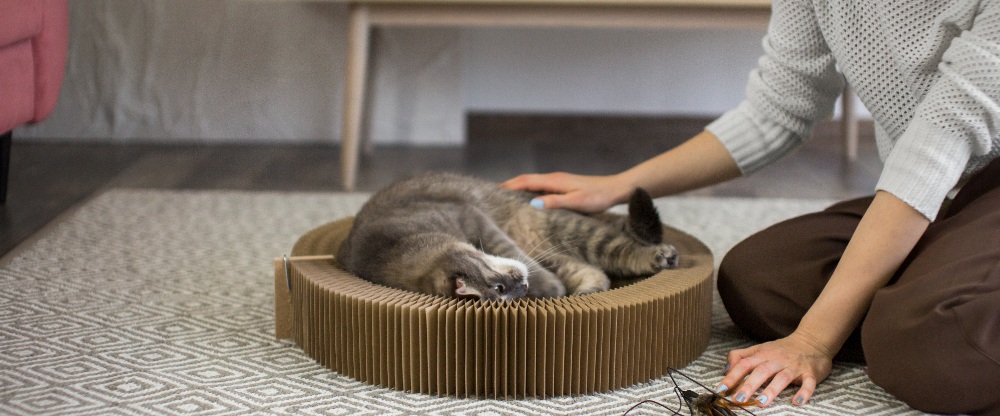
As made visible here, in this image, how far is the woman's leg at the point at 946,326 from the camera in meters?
1.10

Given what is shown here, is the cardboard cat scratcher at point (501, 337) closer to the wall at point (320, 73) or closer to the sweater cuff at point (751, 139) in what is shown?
the sweater cuff at point (751, 139)

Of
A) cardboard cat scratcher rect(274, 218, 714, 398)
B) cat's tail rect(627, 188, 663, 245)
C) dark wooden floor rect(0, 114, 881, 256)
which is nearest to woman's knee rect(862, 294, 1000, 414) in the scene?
cardboard cat scratcher rect(274, 218, 714, 398)

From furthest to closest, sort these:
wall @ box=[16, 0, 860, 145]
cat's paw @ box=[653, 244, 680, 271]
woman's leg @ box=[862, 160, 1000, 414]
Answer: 1. wall @ box=[16, 0, 860, 145]
2. cat's paw @ box=[653, 244, 680, 271]
3. woman's leg @ box=[862, 160, 1000, 414]

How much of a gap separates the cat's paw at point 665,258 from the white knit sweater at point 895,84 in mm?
206

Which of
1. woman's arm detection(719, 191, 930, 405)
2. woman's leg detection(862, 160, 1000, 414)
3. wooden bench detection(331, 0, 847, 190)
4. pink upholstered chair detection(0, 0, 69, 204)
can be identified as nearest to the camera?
woman's leg detection(862, 160, 1000, 414)

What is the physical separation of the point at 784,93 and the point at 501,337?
24.2 inches

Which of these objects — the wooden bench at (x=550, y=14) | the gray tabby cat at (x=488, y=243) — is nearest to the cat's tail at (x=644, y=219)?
the gray tabby cat at (x=488, y=243)

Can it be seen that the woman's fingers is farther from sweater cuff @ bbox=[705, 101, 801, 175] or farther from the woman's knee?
sweater cuff @ bbox=[705, 101, 801, 175]

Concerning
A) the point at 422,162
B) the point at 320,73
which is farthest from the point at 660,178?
the point at 320,73

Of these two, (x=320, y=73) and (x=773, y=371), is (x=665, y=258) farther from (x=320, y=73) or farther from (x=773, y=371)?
(x=320, y=73)

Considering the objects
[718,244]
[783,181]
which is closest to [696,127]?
[783,181]

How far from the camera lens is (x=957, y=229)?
48.8 inches

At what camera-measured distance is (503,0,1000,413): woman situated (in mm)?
1137

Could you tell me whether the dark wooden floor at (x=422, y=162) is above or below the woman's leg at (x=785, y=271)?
below
